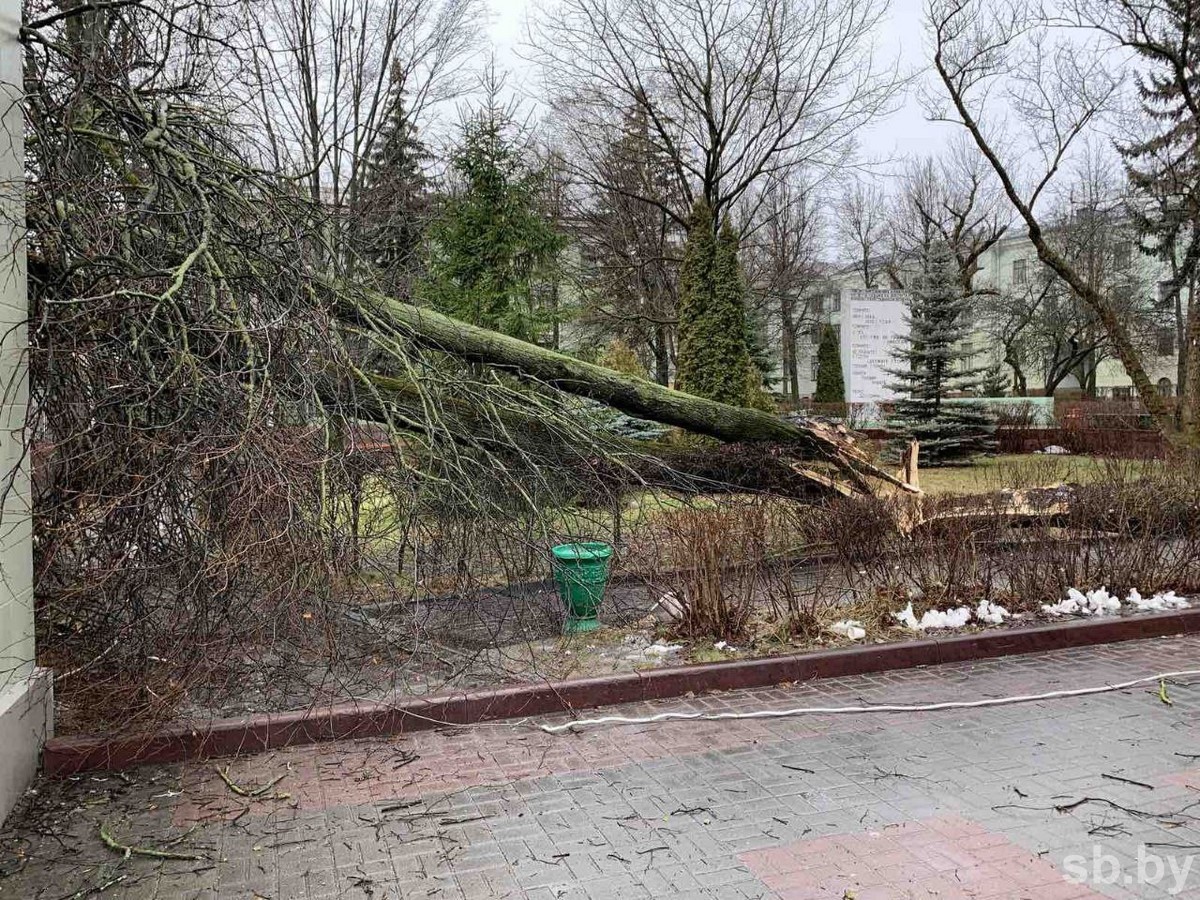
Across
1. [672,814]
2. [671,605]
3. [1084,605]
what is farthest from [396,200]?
[672,814]

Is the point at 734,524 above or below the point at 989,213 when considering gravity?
below

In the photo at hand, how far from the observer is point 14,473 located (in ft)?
12.4

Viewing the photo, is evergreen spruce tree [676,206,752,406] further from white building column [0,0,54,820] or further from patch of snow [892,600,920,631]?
white building column [0,0,54,820]

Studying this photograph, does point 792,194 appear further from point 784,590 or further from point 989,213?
point 784,590

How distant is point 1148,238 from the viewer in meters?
35.5

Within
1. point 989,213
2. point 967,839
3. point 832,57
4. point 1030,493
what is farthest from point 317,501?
point 989,213

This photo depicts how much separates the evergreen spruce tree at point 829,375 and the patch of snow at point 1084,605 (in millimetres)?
27691

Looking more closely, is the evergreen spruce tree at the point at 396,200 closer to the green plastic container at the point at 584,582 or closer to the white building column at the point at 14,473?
A: the green plastic container at the point at 584,582

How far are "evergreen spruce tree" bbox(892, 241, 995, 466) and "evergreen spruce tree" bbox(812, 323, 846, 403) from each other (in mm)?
12874

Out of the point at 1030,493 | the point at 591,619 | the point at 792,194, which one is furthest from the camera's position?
the point at 792,194

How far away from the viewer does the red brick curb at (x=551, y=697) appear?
450cm

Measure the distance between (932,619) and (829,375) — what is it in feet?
97.8

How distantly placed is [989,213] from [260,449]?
38.3 m

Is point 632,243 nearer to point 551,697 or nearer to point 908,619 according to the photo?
point 908,619
